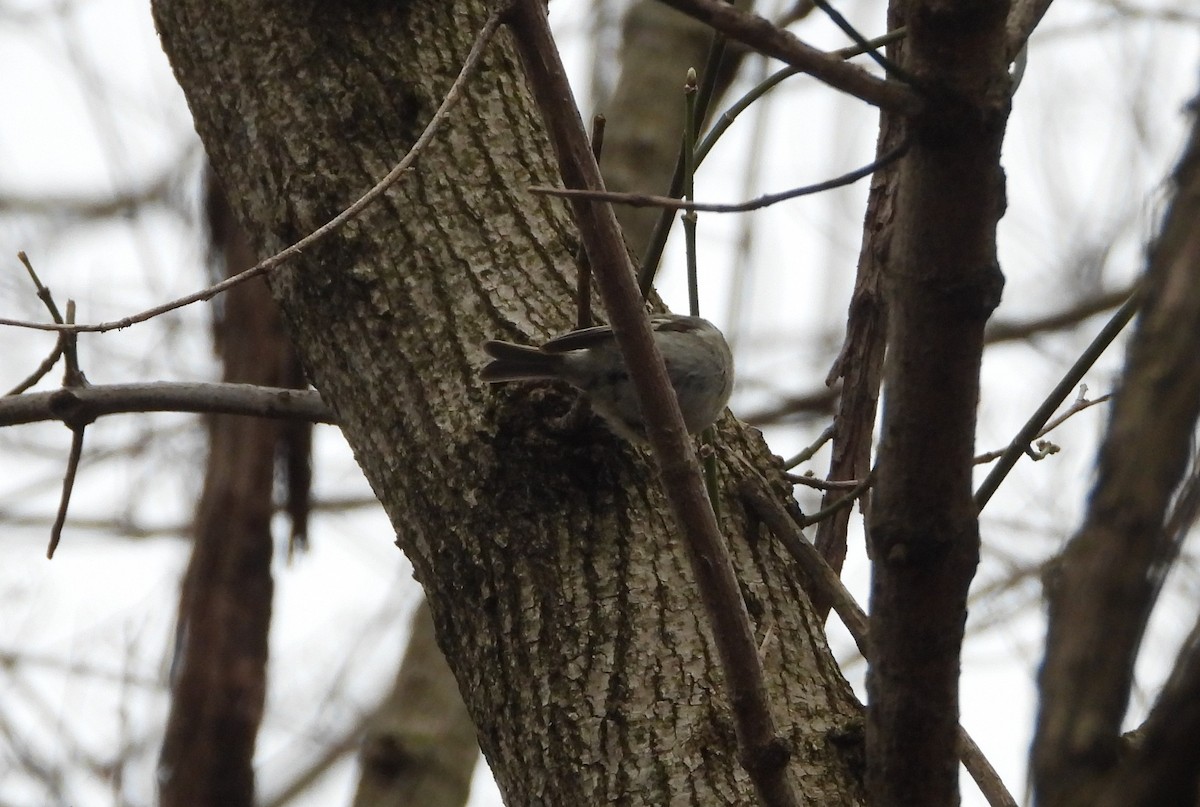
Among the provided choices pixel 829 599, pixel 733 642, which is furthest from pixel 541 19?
pixel 829 599

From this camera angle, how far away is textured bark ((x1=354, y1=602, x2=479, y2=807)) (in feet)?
15.9

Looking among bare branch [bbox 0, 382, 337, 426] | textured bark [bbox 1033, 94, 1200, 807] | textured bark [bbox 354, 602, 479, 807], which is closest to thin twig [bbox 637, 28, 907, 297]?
bare branch [bbox 0, 382, 337, 426]

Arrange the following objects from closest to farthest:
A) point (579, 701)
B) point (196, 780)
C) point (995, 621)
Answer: point (579, 701) < point (196, 780) < point (995, 621)

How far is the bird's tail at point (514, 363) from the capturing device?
217 cm

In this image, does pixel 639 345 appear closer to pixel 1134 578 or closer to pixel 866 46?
pixel 866 46

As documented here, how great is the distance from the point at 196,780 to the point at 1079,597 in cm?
440

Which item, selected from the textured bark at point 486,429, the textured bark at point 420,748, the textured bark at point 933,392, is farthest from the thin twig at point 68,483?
the textured bark at point 420,748

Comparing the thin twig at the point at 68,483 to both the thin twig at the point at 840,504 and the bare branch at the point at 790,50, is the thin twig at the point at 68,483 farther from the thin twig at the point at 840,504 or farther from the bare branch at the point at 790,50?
the bare branch at the point at 790,50

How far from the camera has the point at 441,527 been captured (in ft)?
6.91

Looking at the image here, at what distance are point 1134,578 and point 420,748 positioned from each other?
14.1ft

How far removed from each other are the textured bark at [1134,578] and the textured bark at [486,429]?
1012mm

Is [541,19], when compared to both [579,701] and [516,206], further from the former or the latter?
[579,701]

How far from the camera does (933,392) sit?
141cm

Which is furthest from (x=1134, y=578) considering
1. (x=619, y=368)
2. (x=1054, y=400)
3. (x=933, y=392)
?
(x=619, y=368)
